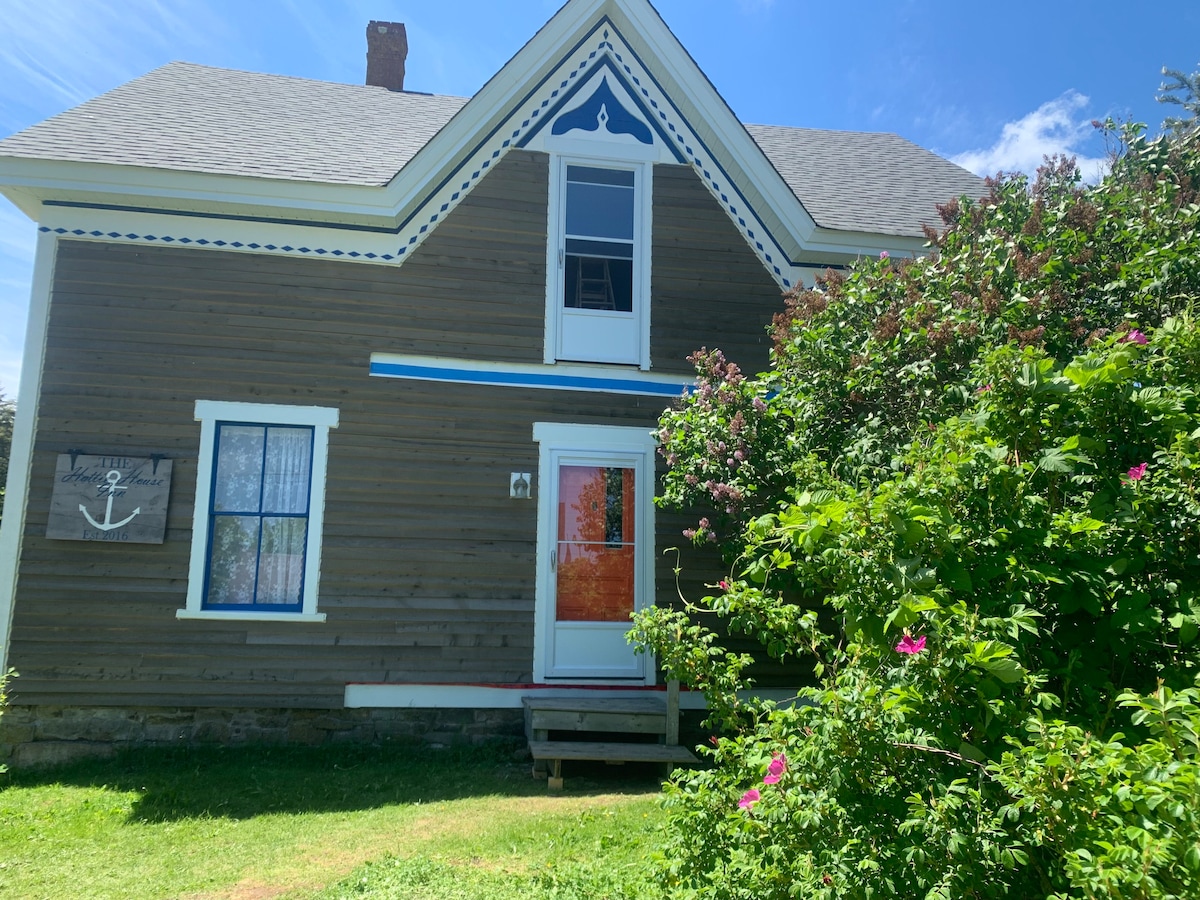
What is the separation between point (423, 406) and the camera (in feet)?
29.4

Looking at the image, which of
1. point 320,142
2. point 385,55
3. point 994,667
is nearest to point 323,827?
point 994,667

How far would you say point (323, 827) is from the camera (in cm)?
620

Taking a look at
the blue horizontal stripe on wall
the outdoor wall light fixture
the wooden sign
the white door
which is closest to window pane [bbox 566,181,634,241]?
the blue horizontal stripe on wall

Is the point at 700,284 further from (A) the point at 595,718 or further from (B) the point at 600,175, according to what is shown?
(A) the point at 595,718

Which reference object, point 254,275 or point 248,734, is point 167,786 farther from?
point 254,275

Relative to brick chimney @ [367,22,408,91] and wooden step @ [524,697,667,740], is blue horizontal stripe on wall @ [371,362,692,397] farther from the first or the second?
brick chimney @ [367,22,408,91]

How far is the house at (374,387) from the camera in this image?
27.2 ft

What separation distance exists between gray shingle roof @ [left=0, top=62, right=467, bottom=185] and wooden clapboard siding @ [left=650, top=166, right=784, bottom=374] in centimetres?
293

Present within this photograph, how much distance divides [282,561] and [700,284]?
5195mm

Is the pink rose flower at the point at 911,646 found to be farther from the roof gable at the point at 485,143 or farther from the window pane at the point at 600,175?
the window pane at the point at 600,175

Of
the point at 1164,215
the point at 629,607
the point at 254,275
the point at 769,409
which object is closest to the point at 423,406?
the point at 254,275

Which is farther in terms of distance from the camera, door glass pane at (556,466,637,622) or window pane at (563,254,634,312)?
window pane at (563,254,634,312)

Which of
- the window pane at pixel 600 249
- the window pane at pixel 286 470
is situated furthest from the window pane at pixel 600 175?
the window pane at pixel 286 470

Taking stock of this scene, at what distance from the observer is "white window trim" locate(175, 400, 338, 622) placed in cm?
839
